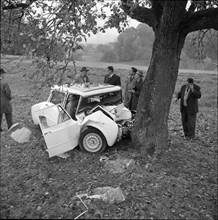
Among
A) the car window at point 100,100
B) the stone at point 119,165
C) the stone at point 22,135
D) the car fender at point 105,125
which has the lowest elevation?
the stone at point 119,165

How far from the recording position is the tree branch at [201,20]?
532 centimetres

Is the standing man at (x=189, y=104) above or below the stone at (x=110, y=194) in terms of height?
above

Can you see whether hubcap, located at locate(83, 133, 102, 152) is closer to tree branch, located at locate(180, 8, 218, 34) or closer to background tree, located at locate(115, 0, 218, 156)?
background tree, located at locate(115, 0, 218, 156)

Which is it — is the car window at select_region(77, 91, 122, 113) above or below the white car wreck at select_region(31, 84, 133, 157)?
above

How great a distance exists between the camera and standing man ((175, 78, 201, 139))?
24.4 feet

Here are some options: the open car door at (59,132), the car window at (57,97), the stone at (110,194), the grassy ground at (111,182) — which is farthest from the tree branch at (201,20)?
the car window at (57,97)

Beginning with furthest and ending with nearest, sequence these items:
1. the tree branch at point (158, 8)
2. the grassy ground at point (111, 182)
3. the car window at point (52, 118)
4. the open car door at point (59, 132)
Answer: the car window at point (52, 118) < the open car door at point (59, 132) < the tree branch at point (158, 8) < the grassy ground at point (111, 182)

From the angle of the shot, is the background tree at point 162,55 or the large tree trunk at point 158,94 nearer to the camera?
the background tree at point 162,55

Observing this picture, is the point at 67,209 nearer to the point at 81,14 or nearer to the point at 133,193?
the point at 133,193

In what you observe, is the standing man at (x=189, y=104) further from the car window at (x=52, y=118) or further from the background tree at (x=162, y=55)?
the car window at (x=52, y=118)

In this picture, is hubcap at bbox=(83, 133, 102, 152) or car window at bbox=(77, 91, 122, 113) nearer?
hubcap at bbox=(83, 133, 102, 152)

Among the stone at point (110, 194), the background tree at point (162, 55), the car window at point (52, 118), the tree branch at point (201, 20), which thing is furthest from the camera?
the car window at point (52, 118)

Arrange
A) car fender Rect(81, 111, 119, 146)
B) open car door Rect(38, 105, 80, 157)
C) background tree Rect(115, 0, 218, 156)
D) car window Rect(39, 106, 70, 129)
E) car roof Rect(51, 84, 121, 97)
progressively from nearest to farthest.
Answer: background tree Rect(115, 0, 218, 156)
open car door Rect(38, 105, 80, 157)
car fender Rect(81, 111, 119, 146)
car window Rect(39, 106, 70, 129)
car roof Rect(51, 84, 121, 97)

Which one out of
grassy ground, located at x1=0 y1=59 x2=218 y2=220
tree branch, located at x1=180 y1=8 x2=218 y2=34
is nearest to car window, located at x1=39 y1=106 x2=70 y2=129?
grassy ground, located at x1=0 y1=59 x2=218 y2=220
